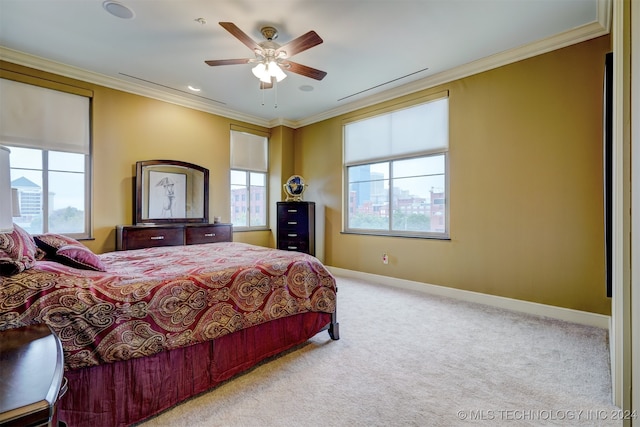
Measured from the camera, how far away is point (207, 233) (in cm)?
445

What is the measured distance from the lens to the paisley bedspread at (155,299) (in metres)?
1.30

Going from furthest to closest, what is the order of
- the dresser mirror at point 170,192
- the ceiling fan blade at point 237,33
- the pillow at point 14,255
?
1. the dresser mirror at point 170,192
2. the ceiling fan blade at point 237,33
3. the pillow at point 14,255

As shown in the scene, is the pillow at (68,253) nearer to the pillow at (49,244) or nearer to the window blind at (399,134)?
the pillow at (49,244)

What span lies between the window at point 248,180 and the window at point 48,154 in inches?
82.7

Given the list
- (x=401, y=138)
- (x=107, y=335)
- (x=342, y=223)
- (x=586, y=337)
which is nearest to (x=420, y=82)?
(x=401, y=138)

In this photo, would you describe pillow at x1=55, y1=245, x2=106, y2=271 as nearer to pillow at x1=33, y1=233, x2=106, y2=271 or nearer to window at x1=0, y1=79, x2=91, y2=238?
pillow at x1=33, y1=233, x2=106, y2=271

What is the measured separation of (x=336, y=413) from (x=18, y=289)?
64.2 inches

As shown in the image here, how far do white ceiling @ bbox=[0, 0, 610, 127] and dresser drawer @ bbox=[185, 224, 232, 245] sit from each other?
204 centimetres

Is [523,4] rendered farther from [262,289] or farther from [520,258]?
[262,289]

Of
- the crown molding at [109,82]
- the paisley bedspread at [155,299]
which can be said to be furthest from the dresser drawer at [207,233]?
the crown molding at [109,82]

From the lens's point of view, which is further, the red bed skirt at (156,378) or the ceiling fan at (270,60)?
the ceiling fan at (270,60)

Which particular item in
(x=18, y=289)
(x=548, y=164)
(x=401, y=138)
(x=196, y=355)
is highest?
(x=401, y=138)

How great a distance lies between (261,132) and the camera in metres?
5.66

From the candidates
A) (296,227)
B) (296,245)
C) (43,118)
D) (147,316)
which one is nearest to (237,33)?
(147,316)
